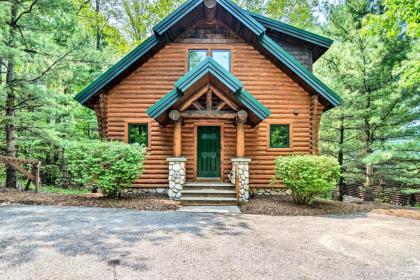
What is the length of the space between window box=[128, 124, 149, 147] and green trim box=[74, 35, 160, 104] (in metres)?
1.92

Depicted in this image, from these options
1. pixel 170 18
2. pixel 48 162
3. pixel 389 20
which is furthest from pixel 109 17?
pixel 389 20

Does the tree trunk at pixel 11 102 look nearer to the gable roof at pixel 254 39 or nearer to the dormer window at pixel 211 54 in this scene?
the gable roof at pixel 254 39

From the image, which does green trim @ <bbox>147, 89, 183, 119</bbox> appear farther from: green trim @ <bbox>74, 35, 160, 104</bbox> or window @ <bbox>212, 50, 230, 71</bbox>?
window @ <bbox>212, 50, 230, 71</bbox>

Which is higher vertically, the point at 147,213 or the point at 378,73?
the point at 378,73

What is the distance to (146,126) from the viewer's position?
11.1m

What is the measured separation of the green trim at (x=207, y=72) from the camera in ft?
28.1

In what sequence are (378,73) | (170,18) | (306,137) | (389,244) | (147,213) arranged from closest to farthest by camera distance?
(389,244) → (147,213) → (170,18) → (306,137) → (378,73)

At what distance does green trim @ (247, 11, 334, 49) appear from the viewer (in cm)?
1127

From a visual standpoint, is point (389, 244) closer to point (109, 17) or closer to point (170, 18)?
point (170, 18)

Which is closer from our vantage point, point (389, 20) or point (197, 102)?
point (389, 20)

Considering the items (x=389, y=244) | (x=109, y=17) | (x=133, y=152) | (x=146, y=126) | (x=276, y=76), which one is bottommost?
(x=389, y=244)

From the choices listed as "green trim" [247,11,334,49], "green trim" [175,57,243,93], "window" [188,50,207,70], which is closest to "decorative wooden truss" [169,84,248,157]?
"green trim" [175,57,243,93]

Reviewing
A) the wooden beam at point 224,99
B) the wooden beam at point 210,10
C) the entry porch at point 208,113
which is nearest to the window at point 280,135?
the entry porch at point 208,113

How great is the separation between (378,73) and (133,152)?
11105 millimetres
